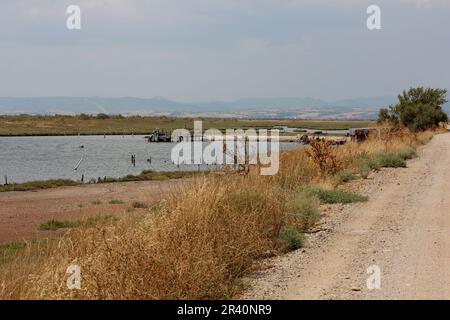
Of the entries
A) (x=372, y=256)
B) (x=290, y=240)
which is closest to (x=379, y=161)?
(x=290, y=240)

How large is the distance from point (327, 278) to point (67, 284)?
3576 mm

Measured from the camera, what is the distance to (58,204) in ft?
110

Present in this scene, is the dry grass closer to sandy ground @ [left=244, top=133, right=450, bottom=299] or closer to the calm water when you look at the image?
sandy ground @ [left=244, top=133, right=450, bottom=299]

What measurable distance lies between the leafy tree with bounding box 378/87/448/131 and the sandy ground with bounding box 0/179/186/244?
31772 millimetres

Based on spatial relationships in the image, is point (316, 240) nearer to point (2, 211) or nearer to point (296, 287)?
point (296, 287)

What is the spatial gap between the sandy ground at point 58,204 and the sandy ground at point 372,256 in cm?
749

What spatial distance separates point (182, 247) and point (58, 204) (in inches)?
1063

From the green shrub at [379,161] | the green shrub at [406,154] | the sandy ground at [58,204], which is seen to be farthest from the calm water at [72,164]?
the green shrub at [379,161]

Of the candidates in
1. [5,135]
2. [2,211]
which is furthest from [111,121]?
[2,211]

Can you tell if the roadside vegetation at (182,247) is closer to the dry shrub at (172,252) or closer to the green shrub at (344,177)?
the dry shrub at (172,252)

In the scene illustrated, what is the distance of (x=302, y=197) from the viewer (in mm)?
13797

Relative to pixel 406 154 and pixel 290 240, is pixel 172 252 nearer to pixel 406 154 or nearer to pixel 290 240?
pixel 290 240

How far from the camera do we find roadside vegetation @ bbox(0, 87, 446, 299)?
6980 millimetres

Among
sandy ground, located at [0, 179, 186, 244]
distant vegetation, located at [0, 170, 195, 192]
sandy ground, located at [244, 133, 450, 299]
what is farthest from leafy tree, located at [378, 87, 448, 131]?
sandy ground, located at [244, 133, 450, 299]
